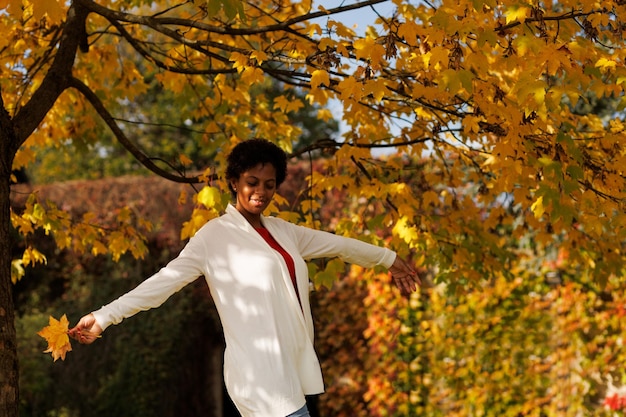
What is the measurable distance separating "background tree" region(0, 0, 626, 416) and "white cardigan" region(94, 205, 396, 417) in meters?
0.87

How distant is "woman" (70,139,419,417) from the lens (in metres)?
2.90

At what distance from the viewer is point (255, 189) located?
3139 mm

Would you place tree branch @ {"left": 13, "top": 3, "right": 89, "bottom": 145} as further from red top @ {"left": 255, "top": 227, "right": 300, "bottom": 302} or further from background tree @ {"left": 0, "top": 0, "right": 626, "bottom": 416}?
red top @ {"left": 255, "top": 227, "right": 300, "bottom": 302}

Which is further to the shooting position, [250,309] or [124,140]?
[124,140]

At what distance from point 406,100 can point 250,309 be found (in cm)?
154

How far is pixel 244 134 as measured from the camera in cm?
531

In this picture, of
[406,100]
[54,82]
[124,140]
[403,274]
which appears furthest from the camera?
[124,140]

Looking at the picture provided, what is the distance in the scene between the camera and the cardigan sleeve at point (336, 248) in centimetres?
341

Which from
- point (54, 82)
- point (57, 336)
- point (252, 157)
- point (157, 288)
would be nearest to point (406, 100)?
point (252, 157)

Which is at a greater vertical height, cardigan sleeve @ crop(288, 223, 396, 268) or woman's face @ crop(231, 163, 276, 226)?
woman's face @ crop(231, 163, 276, 226)

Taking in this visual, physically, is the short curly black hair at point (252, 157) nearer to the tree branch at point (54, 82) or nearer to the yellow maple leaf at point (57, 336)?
the yellow maple leaf at point (57, 336)

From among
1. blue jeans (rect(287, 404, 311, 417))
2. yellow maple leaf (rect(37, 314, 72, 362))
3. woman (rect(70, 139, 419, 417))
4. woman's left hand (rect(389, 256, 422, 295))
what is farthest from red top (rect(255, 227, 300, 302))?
yellow maple leaf (rect(37, 314, 72, 362))

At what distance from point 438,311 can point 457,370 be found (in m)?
0.52

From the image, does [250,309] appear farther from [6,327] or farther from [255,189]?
[6,327]
